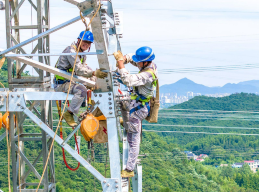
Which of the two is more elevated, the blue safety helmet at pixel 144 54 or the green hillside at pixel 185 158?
the blue safety helmet at pixel 144 54

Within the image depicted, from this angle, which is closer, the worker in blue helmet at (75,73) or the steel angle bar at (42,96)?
the steel angle bar at (42,96)

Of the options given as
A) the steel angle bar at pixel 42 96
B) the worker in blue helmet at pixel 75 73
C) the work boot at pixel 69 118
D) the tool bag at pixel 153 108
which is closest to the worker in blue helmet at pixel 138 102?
the tool bag at pixel 153 108

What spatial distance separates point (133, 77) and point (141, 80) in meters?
0.27

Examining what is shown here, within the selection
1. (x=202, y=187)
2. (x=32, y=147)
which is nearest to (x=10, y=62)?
(x=32, y=147)

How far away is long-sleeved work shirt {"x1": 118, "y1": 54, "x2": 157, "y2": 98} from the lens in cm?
716

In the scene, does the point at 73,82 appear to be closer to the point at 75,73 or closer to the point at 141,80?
the point at 75,73

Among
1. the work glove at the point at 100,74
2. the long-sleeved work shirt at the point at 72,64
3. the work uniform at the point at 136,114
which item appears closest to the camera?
the work glove at the point at 100,74

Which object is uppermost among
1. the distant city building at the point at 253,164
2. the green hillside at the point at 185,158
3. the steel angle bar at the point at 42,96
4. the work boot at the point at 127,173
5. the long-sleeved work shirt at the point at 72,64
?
the long-sleeved work shirt at the point at 72,64

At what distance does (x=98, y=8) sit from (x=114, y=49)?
1314 millimetres

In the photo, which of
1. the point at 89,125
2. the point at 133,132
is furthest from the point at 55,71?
the point at 133,132

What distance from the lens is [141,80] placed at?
7.55 m

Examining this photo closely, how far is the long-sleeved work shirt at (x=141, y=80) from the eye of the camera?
716 cm

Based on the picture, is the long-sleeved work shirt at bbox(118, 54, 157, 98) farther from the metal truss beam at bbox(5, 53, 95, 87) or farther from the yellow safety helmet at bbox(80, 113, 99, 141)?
the yellow safety helmet at bbox(80, 113, 99, 141)

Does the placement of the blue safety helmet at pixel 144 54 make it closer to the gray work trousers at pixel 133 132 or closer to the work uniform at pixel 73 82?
the gray work trousers at pixel 133 132
